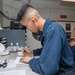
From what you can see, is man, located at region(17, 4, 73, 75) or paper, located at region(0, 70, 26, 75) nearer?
man, located at region(17, 4, 73, 75)

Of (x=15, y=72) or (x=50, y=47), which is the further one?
(x=15, y=72)

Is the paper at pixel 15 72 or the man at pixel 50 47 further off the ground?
the man at pixel 50 47

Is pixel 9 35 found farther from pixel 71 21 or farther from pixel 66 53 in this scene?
pixel 71 21

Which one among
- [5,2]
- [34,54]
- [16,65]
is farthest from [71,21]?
[16,65]

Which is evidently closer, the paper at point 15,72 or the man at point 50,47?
the man at point 50,47

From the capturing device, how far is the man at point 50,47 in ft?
3.36

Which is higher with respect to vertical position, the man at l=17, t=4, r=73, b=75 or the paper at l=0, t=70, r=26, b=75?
the man at l=17, t=4, r=73, b=75

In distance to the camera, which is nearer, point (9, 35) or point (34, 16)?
point (34, 16)

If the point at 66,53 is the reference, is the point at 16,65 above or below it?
below

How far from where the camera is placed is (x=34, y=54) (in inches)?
70.4

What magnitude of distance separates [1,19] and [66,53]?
299 cm

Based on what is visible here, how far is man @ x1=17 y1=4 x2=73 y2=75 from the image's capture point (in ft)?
3.36

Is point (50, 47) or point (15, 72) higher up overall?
point (50, 47)

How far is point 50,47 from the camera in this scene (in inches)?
40.8
